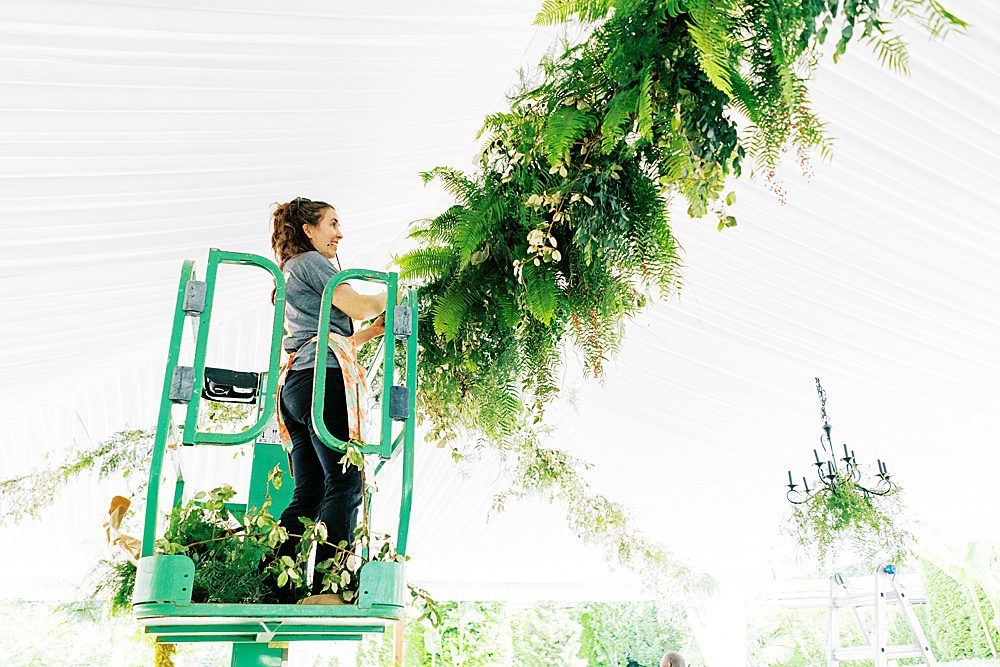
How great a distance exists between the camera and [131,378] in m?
4.69

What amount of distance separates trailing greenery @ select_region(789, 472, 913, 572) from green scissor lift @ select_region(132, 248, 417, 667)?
15.0 ft

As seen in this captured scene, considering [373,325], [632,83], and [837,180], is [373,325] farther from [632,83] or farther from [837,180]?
[837,180]

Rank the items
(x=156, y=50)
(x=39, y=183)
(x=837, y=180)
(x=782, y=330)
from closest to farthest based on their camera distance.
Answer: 1. (x=156, y=50)
2. (x=39, y=183)
3. (x=837, y=180)
4. (x=782, y=330)

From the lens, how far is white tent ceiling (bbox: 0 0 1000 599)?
2.20 meters

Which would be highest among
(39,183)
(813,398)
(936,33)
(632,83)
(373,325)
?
(813,398)

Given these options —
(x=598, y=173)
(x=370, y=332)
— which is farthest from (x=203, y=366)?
(x=598, y=173)

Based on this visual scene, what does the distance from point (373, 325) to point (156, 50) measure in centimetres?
97

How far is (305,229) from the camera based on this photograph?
2.11 m

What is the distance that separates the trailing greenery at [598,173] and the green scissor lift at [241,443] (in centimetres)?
42

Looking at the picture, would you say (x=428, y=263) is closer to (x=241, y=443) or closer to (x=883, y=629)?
(x=241, y=443)

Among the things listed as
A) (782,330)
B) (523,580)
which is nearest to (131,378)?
(782,330)

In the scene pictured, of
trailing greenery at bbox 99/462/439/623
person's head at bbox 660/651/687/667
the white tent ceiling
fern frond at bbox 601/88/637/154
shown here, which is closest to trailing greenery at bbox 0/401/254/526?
the white tent ceiling

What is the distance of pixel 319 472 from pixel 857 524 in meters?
4.81

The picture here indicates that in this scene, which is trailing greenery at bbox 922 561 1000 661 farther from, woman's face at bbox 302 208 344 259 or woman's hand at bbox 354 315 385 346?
woman's face at bbox 302 208 344 259
